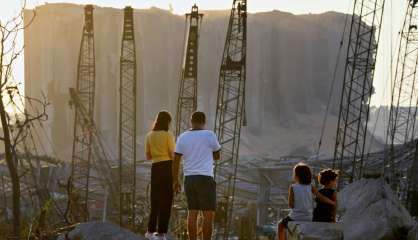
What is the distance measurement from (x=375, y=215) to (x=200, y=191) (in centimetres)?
338

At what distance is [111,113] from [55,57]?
1035cm

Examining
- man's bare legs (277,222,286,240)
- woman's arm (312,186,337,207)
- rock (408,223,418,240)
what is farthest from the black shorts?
rock (408,223,418,240)

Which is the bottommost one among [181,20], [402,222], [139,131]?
[139,131]

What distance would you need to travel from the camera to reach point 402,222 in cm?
956

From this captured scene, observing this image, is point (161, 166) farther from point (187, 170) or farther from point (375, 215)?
point (375, 215)

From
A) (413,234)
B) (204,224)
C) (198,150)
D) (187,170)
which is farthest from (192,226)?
(413,234)

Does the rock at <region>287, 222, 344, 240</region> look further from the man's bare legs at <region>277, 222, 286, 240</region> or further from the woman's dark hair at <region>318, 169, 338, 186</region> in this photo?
the woman's dark hair at <region>318, 169, 338, 186</region>

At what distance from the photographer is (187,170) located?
24.3 ft

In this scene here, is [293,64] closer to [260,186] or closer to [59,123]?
[59,123]

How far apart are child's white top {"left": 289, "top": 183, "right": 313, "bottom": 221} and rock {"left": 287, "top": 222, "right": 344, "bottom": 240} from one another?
0.14m

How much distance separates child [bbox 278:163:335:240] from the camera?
24.4 feet

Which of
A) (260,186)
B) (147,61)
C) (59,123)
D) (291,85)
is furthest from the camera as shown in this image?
(291,85)

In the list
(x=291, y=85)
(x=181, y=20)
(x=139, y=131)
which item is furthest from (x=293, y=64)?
(x=139, y=131)

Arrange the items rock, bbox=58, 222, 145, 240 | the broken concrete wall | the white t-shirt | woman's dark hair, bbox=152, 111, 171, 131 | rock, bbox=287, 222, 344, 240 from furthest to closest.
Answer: the broken concrete wall → woman's dark hair, bbox=152, 111, 171, 131 → the white t-shirt → rock, bbox=287, 222, 344, 240 → rock, bbox=58, 222, 145, 240
